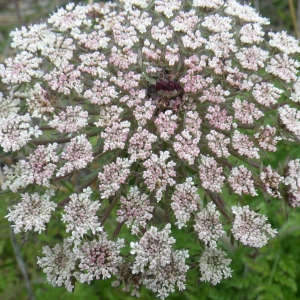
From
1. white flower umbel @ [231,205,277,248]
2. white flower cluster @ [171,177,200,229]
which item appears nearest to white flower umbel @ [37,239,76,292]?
white flower cluster @ [171,177,200,229]

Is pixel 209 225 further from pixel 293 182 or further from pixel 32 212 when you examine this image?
pixel 32 212

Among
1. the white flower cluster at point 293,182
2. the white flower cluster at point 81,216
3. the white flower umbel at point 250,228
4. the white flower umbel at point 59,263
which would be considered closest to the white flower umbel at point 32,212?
the white flower cluster at point 81,216

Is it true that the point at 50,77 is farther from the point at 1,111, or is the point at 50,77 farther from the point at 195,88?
the point at 195,88

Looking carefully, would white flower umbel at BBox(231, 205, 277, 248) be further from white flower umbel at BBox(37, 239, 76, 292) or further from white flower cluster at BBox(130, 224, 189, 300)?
white flower umbel at BBox(37, 239, 76, 292)

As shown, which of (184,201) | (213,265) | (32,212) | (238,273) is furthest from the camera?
(238,273)

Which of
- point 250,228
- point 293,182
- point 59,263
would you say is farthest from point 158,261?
point 293,182

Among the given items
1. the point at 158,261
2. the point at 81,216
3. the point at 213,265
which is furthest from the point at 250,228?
the point at 81,216

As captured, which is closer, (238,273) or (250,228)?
(250,228)

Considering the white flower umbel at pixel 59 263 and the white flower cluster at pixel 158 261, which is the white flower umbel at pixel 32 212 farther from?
the white flower cluster at pixel 158 261

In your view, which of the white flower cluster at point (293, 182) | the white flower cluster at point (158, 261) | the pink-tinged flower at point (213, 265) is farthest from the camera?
the pink-tinged flower at point (213, 265)

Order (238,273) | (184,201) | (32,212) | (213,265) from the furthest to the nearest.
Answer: (238,273) → (213,265) → (32,212) → (184,201)

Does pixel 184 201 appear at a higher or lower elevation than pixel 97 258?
higher

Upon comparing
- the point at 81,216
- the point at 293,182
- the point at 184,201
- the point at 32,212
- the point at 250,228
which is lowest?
the point at 250,228
